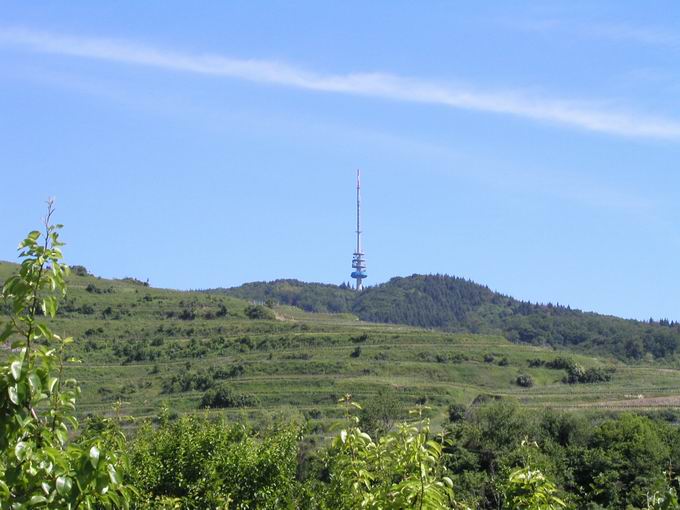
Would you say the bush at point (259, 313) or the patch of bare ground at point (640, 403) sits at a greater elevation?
the bush at point (259, 313)

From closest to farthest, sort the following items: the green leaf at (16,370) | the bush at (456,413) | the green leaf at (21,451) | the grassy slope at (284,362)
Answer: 1. the green leaf at (21,451)
2. the green leaf at (16,370)
3. the bush at (456,413)
4. the grassy slope at (284,362)

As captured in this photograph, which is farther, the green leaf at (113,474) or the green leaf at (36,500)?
the green leaf at (113,474)

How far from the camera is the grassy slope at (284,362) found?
246 ft

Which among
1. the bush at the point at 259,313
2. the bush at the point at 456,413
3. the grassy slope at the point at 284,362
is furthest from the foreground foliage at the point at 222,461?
the bush at the point at 259,313

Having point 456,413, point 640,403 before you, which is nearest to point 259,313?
point 456,413

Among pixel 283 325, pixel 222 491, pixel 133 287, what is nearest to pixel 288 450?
pixel 222 491

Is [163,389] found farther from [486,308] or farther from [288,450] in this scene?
[486,308]

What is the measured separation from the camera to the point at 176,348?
3642 inches

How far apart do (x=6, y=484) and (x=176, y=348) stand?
8818 cm

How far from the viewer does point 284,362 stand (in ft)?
283

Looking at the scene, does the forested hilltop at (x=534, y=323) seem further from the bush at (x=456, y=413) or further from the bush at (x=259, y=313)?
the bush at (x=456, y=413)

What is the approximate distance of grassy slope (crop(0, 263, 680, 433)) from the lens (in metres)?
75.1

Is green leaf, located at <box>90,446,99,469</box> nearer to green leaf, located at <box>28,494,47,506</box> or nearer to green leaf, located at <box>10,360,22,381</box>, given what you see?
green leaf, located at <box>28,494,47,506</box>

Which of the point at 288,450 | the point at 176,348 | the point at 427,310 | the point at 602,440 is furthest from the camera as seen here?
the point at 427,310
